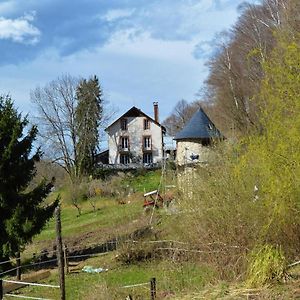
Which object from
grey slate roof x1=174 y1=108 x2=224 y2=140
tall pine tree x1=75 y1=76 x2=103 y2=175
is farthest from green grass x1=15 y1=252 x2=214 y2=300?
tall pine tree x1=75 y1=76 x2=103 y2=175

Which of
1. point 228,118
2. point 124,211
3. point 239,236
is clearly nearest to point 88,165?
point 228,118

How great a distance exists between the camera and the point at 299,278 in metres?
8.29

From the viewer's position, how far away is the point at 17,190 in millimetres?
20453

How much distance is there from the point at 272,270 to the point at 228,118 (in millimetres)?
23789

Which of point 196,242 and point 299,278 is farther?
point 196,242

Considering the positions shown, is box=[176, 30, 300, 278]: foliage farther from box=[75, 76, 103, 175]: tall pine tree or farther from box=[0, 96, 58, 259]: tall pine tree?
box=[75, 76, 103, 175]: tall pine tree

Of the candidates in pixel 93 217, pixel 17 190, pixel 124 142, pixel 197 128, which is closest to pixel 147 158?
pixel 124 142

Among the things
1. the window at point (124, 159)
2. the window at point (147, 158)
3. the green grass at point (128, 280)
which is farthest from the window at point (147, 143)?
the green grass at point (128, 280)

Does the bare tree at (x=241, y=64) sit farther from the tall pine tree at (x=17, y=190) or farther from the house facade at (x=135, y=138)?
the house facade at (x=135, y=138)

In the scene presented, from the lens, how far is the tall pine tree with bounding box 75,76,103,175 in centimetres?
4756

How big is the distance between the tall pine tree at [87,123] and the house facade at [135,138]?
6970 mm

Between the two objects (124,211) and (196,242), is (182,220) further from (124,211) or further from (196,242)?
(124,211)

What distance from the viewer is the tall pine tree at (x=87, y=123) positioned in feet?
156

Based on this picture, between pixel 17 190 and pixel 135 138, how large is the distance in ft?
123
